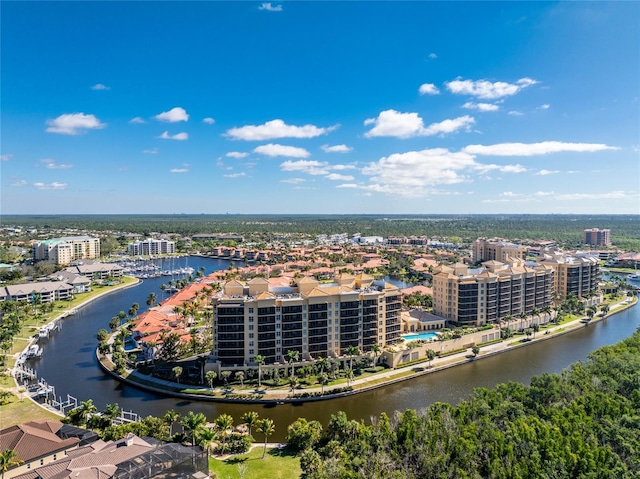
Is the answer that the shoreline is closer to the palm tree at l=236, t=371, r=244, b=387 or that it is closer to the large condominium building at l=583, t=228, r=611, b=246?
the palm tree at l=236, t=371, r=244, b=387

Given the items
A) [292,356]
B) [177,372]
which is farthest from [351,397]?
[177,372]

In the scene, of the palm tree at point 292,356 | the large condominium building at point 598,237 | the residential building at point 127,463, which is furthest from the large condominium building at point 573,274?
the large condominium building at point 598,237

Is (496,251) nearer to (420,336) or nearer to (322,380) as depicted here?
(420,336)

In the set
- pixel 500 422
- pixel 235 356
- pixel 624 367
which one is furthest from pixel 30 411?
pixel 624 367

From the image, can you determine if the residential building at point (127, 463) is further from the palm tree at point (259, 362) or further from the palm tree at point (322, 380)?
the palm tree at point (322, 380)

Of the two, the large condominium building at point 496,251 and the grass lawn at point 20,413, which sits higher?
the large condominium building at point 496,251

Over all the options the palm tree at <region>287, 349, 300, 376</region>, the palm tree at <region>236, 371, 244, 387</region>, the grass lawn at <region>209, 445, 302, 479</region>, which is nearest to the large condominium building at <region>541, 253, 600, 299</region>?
the palm tree at <region>287, 349, 300, 376</region>
